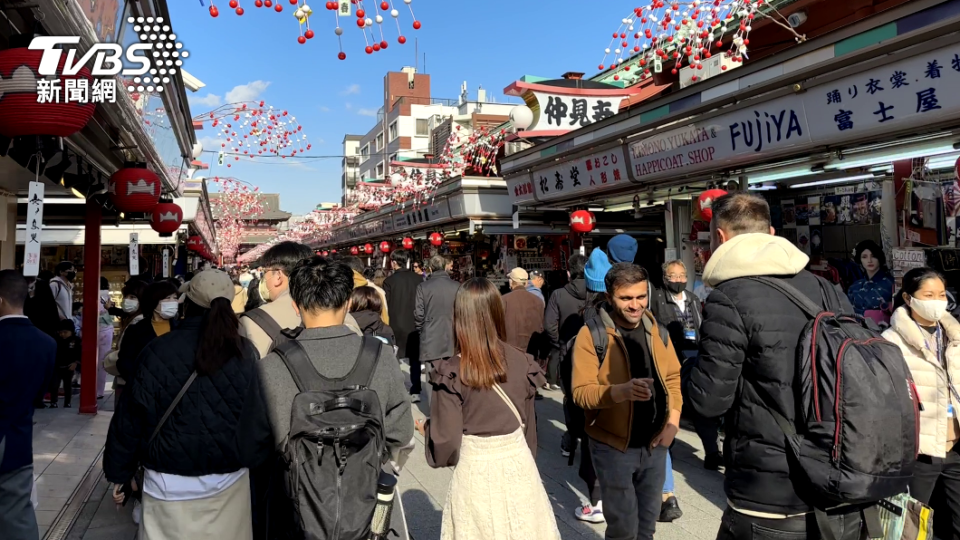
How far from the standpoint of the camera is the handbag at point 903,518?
6.88 ft

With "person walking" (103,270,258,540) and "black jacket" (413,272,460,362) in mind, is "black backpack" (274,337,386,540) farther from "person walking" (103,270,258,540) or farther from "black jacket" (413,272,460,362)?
"black jacket" (413,272,460,362)

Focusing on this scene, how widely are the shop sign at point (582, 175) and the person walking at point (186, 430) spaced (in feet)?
23.7

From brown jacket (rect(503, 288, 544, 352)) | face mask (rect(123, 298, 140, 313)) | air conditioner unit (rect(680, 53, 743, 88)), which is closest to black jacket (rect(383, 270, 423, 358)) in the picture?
brown jacket (rect(503, 288, 544, 352))

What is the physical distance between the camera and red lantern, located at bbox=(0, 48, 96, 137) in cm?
376

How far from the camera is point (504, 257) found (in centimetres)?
1408

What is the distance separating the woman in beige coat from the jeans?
174 centimetres

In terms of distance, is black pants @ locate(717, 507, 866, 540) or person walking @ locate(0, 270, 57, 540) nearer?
black pants @ locate(717, 507, 866, 540)

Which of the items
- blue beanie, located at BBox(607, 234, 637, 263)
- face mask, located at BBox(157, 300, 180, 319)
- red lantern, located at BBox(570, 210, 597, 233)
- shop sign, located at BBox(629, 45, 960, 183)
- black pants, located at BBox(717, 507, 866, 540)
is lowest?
black pants, located at BBox(717, 507, 866, 540)

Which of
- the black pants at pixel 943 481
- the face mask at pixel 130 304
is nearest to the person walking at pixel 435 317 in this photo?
the face mask at pixel 130 304

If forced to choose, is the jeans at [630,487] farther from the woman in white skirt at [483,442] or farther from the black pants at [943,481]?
the black pants at [943,481]

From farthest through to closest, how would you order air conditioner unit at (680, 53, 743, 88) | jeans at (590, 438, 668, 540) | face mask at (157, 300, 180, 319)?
air conditioner unit at (680, 53, 743, 88) → face mask at (157, 300, 180, 319) → jeans at (590, 438, 668, 540)

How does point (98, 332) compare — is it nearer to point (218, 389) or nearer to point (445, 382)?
point (218, 389)

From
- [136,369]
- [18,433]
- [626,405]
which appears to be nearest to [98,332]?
[18,433]

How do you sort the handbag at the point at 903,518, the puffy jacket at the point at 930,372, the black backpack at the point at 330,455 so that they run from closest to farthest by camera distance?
the handbag at the point at 903,518 → the black backpack at the point at 330,455 → the puffy jacket at the point at 930,372
